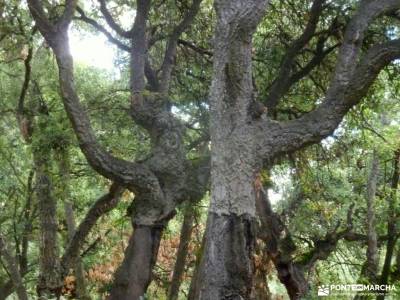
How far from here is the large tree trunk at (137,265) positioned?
657cm

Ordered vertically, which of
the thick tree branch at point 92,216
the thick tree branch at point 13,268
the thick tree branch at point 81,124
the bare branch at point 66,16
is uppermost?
the bare branch at point 66,16

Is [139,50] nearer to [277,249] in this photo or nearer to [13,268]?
[277,249]

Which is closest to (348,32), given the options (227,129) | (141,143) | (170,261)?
(227,129)

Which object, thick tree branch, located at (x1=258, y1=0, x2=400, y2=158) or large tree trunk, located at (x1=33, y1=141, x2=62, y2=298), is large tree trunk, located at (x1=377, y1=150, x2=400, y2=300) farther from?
large tree trunk, located at (x1=33, y1=141, x2=62, y2=298)

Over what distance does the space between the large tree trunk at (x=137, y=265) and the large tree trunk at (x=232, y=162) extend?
4.92 feet

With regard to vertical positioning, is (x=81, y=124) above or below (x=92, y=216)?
above

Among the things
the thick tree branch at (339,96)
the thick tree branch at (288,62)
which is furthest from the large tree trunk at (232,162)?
the thick tree branch at (288,62)

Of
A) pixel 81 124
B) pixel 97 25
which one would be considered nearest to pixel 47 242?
pixel 81 124

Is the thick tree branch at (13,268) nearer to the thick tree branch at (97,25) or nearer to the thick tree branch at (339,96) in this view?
the thick tree branch at (97,25)

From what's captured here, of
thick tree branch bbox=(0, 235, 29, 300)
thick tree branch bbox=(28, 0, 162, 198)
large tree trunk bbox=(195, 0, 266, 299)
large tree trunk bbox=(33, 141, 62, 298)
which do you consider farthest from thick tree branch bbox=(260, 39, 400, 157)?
thick tree branch bbox=(0, 235, 29, 300)

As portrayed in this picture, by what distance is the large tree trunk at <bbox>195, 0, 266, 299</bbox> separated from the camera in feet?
16.9

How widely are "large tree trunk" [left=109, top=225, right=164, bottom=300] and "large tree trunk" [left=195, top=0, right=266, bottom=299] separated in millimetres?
1501

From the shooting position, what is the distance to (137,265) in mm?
6727

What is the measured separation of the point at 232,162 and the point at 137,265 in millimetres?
2320
